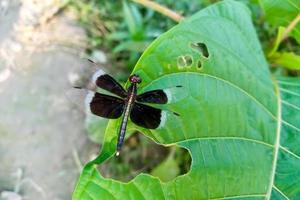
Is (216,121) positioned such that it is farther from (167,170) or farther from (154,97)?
(167,170)

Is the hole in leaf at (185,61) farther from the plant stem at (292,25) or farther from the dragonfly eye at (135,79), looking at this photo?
the plant stem at (292,25)

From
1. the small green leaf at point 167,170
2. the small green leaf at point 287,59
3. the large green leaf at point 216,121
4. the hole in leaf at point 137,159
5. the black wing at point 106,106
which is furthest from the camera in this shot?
the hole in leaf at point 137,159

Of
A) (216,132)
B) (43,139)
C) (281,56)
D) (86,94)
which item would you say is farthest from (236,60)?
(43,139)

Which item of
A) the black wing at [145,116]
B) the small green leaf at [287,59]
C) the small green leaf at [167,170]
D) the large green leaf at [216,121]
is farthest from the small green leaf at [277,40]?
the black wing at [145,116]

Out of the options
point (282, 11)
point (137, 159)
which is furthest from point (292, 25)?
point (137, 159)

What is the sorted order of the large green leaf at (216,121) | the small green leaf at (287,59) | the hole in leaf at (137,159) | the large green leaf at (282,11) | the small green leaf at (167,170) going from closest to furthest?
the large green leaf at (216,121)
the large green leaf at (282,11)
the small green leaf at (287,59)
the small green leaf at (167,170)
the hole in leaf at (137,159)

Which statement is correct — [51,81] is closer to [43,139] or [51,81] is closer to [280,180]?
[43,139]

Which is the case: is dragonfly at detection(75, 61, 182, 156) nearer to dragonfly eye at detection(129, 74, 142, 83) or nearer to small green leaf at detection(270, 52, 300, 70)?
dragonfly eye at detection(129, 74, 142, 83)
